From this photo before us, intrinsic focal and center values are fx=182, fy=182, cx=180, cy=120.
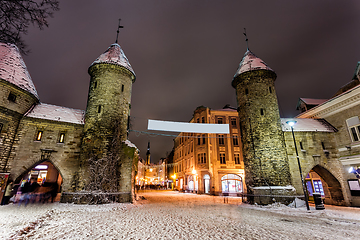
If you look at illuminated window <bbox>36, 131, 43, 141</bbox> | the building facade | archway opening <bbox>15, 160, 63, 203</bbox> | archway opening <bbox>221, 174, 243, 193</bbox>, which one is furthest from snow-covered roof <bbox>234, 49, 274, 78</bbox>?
archway opening <bbox>15, 160, 63, 203</bbox>

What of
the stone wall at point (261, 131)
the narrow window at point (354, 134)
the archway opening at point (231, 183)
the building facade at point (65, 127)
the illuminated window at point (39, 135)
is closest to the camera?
the building facade at point (65, 127)

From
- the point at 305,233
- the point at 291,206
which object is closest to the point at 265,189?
the point at 291,206

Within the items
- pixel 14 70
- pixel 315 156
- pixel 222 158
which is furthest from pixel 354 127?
pixel 14 70

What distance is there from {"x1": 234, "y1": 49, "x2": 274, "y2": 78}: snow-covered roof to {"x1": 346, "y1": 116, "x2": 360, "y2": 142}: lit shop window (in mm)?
7540

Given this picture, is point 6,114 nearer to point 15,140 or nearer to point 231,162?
point 15,140

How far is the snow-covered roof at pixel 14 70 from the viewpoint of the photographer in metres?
13.6

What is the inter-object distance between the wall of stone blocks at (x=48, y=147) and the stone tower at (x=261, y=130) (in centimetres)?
1480

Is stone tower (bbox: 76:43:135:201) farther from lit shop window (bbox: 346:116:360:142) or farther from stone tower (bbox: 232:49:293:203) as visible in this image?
lit shop window (bbox: 346:116:360:142)

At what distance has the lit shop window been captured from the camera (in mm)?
14148

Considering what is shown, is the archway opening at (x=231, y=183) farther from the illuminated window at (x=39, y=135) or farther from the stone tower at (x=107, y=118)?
the illuminated window at (x=39, y=135)

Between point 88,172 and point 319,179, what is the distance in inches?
841

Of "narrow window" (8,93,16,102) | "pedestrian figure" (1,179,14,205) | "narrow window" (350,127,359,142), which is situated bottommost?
"pedestrian figure" (1,179,14,205)

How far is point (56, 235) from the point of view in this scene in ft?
19.4

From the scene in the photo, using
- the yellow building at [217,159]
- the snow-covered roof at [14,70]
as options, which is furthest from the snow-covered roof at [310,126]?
the snow-covered roof at [14,70]
